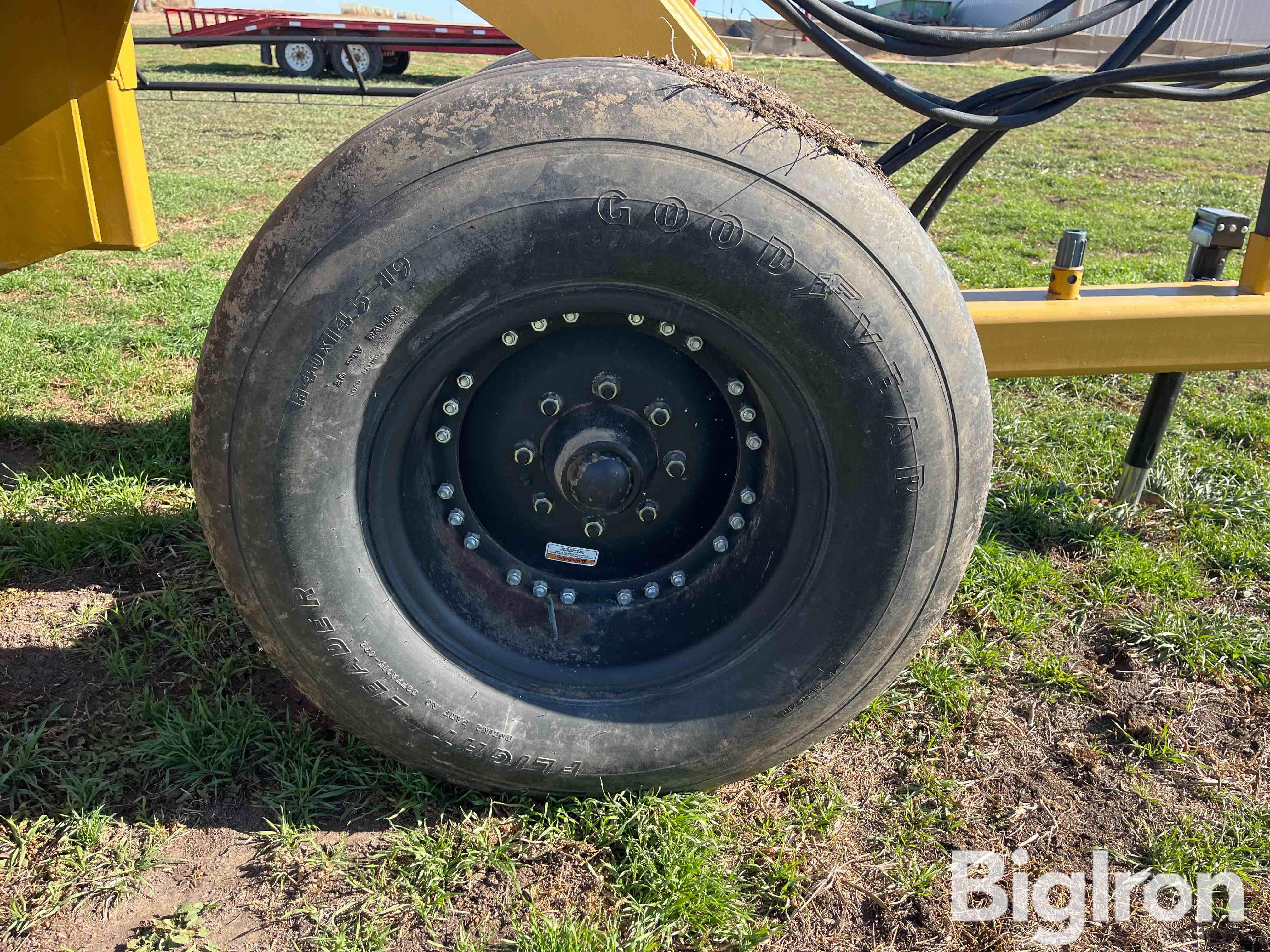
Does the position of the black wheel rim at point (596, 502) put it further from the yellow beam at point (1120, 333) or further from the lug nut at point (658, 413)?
the yellow beam at point (1120, 333)

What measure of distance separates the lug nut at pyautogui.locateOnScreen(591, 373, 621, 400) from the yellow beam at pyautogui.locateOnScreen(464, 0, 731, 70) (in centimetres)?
82

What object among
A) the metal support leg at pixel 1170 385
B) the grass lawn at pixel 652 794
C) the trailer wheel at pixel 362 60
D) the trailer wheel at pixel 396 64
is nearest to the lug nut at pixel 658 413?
the grass lawn at pixel 652 794

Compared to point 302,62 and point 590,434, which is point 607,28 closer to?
point 590,434

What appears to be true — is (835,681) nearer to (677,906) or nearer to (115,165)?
(677,906)

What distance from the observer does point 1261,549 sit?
10.1 feet

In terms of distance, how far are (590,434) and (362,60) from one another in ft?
58.7

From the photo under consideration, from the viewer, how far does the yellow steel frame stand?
2201 mm

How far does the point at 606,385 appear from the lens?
1990 mm

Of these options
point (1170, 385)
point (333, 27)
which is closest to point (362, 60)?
point (333, 27)

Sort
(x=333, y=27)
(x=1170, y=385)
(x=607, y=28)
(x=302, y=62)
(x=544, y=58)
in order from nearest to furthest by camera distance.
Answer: (x=607, y=28), (x=544, y=58), (x=1170, y=385), (x=333, y=27), (x=302, y=62)

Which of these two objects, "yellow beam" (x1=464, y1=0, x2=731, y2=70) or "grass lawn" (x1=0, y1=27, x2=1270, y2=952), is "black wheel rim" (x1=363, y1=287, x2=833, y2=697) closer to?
"grass lawn" (x1=0, y1=27, x2=1270, y2=952)

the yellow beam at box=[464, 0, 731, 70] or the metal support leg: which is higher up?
the yellow beam at box=[464, 0, 731, 70]

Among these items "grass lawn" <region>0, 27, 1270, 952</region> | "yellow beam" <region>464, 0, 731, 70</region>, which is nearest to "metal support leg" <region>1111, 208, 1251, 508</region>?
"grass lawn" <region>0, 27, 1270, 952</region>

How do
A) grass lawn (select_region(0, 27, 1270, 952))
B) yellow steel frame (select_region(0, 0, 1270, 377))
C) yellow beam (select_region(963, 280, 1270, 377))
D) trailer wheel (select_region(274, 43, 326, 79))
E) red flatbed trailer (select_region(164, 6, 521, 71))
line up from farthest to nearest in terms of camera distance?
trailer wheel (select_region(274, 43, 326, 79)), red flatbed trailer (select_region(164, 6, 521, 71)), yellow beam (select_region(963, 280, 1270, 377)), yellow steel frame (select_region(0, 0, 1270, 377)), grass lawn (select_region(0, 27, 1270, 952))
